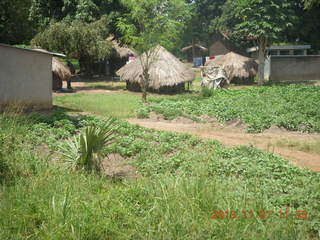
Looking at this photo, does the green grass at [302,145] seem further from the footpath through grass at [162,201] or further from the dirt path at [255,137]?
the footpath through grass at [162,201]

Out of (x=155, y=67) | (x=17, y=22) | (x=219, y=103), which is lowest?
(x=219, y=103)

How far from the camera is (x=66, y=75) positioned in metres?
20.6

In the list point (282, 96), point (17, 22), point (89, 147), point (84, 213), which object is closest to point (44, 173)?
point (89, 147)

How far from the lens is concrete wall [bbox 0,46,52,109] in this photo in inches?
465

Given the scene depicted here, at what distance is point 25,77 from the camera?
491 inches

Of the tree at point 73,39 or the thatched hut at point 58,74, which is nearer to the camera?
the thatched hut at point 58,74

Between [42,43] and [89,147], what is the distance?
1738cm

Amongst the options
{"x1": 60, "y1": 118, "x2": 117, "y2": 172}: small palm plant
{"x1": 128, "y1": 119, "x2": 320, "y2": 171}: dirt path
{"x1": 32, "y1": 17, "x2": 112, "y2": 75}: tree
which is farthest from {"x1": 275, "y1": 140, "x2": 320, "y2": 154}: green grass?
{"x1": 32, "y1": 17, "x2": 112, "y2": 75}: tree

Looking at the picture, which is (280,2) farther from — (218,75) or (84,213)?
(84,213)

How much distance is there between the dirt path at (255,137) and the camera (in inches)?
292

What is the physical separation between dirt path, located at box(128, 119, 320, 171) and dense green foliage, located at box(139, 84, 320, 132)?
0.36m

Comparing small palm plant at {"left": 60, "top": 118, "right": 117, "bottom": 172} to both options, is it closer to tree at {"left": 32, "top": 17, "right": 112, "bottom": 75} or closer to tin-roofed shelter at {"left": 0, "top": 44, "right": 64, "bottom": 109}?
tin-roofed shelter at {"left": 0, "top": 44, "right": 64, "bottom": 109}

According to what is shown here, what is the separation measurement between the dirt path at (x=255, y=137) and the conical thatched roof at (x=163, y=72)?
845 cm

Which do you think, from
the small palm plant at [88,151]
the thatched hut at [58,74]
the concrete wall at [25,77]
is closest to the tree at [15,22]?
the thatched hut at [58,74]
